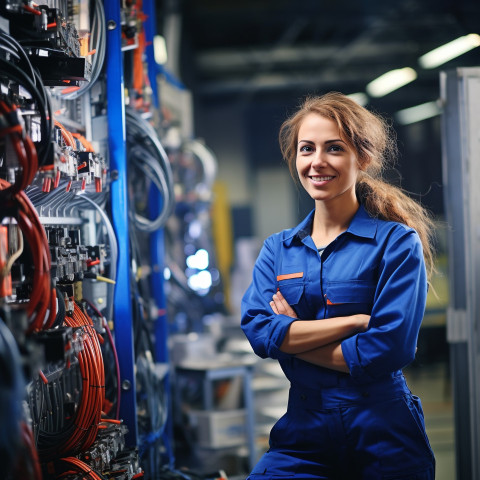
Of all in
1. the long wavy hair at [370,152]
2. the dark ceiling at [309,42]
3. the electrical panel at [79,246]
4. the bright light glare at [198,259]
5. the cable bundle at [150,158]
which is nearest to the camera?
the electrical panel at [79,246]

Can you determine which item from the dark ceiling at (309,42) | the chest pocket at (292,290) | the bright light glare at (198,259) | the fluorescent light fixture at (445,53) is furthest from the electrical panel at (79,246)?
the fluorescent light fixture at (445,53)

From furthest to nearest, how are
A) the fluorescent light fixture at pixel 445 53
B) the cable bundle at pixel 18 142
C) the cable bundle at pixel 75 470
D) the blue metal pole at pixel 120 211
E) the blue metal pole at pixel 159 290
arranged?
the fluorescent light fixture at pixel 445 53, the blue metal pole at pixel 159 290, the blue metal pole at pixel 120 211, the cable bundle at pixel 75 470, the cable bundle at pixel 18 142

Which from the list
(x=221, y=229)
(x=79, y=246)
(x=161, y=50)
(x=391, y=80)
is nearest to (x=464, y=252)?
(x=79, y=246)

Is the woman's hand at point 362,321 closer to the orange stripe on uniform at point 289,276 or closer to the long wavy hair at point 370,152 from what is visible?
the orange stripe on uniform at point 289,276

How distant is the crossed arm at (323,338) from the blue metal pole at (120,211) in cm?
87

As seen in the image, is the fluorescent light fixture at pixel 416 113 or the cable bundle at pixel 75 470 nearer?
the cable bundle at pixel 75 470

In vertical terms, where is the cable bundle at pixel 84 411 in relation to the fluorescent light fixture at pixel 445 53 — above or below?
below

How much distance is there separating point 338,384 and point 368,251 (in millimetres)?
486

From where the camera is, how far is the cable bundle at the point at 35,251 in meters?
1.56

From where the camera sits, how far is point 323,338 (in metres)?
1.97

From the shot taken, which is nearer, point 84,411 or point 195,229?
point 84,411

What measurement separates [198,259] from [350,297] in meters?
4.62

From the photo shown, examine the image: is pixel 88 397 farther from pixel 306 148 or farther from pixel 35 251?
pixel 306 148

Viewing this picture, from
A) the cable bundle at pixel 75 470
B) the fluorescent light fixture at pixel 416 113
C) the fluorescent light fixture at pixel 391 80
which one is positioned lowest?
the cable bundle at pixel 75 470
